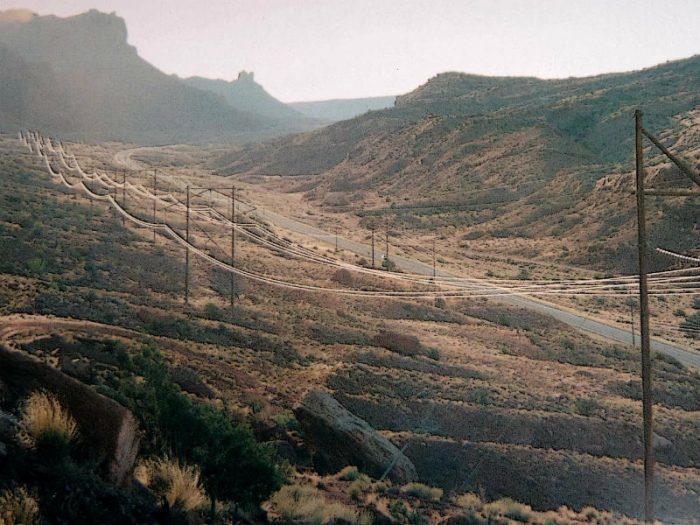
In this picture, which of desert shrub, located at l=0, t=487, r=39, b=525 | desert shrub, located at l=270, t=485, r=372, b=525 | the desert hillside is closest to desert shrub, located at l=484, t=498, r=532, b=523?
the desert hillside

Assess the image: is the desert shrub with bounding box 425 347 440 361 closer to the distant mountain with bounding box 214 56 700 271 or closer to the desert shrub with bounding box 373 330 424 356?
the desert shrub with bounding box 373 330 424 356

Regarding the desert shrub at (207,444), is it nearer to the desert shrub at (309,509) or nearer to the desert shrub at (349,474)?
the desert shrub at (309,509)

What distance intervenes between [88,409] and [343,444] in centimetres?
970

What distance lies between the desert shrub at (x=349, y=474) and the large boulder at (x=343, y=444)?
2.70ft

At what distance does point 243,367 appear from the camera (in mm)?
26391

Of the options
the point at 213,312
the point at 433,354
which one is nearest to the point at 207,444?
the point at 433,354

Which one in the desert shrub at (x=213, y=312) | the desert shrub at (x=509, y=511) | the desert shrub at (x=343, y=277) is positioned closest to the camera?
the desert shrub at (x=509, y=511)

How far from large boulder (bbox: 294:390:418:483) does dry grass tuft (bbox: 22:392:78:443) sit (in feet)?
30.1

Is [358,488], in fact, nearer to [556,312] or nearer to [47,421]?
[47,421]

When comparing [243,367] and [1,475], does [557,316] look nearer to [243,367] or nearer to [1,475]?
[243,367]

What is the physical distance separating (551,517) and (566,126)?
106 m

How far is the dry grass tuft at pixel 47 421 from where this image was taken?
31.7 feet

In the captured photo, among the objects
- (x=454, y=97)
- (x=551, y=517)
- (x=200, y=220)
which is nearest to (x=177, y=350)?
(x=551, y=517)

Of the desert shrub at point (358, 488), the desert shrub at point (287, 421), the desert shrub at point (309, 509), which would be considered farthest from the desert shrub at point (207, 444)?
the desert shrub at point (287, 421)
